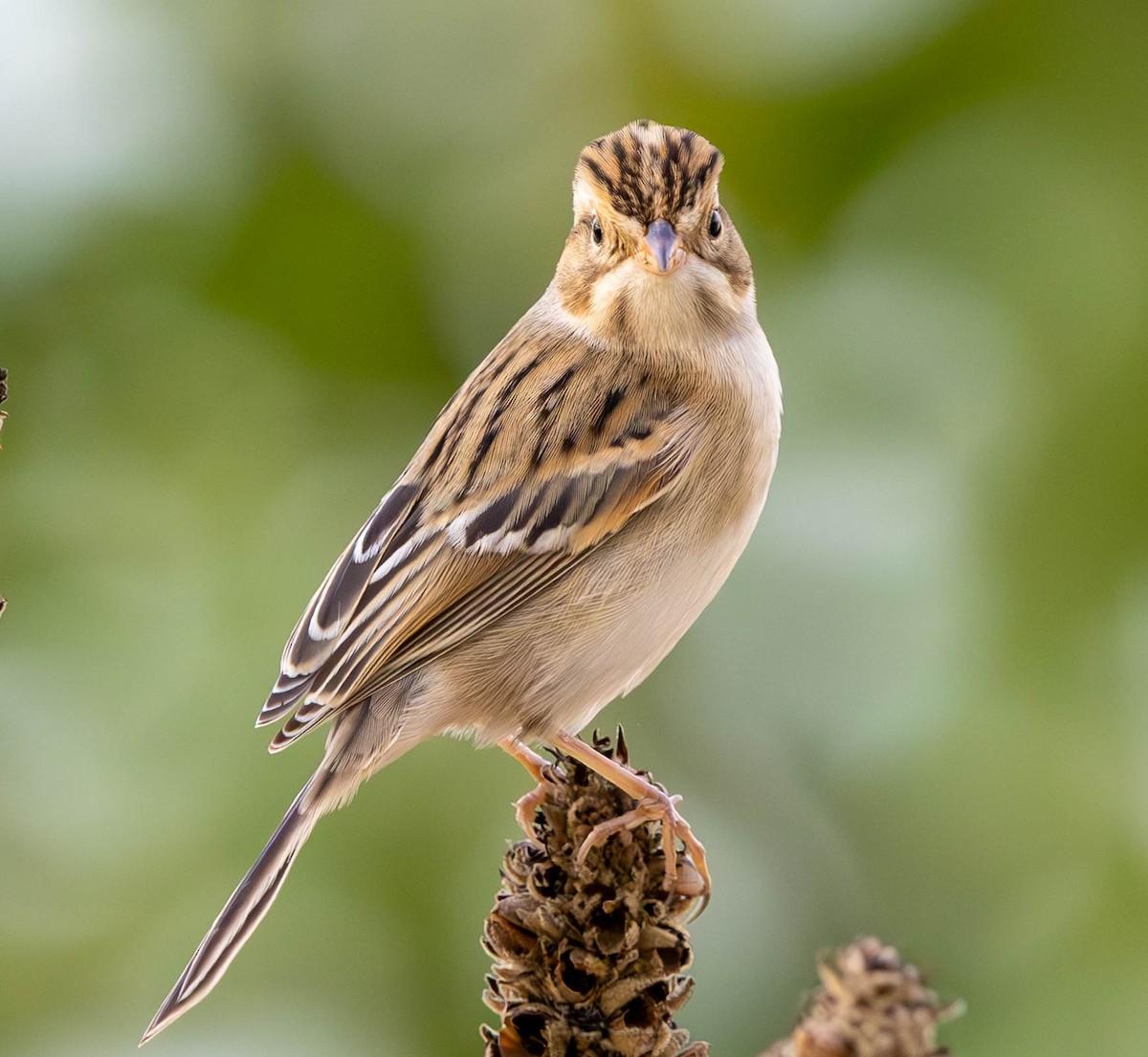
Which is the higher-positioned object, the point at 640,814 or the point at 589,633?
the point at 589,633

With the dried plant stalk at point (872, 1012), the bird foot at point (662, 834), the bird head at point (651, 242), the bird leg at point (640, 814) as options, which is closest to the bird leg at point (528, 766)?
the bird leg at point (640, 814)

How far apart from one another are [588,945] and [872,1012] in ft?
1.62

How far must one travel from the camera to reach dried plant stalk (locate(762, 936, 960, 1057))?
943 mm

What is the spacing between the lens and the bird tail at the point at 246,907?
5.77ft

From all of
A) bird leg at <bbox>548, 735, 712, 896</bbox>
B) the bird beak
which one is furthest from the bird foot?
the bird beak

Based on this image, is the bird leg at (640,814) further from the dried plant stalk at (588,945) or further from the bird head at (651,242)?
the bird head at (651,242)

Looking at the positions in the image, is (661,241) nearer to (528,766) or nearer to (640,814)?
(528,766)

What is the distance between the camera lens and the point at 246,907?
1.88 metres

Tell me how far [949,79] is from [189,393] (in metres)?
1.31

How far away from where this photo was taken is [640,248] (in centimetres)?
212

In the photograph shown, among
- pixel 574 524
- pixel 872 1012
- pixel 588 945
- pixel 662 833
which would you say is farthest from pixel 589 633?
pixel 872 1012

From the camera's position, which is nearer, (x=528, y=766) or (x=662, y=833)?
(x=662, y=833)

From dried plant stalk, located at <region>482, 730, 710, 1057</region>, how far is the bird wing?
1.99 feet

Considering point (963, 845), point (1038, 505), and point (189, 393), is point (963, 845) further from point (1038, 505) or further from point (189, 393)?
point (189, 393)
